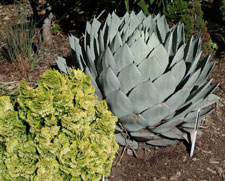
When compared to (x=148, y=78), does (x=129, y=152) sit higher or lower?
lower

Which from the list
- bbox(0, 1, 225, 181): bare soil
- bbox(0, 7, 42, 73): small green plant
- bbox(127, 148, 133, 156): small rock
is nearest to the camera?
bbox(0, 1, 225, 181): bare soil

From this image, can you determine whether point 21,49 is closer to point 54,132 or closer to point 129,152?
point 129,152

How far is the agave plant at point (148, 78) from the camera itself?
6.28ft

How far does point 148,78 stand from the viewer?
1.96 metres

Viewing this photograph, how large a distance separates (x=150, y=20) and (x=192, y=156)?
1143 mm

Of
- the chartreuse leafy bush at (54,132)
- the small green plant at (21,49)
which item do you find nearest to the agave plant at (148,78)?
the chartreuse leafy bush at (54,132)

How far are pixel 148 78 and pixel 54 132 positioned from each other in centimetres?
75

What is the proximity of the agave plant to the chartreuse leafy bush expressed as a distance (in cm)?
30

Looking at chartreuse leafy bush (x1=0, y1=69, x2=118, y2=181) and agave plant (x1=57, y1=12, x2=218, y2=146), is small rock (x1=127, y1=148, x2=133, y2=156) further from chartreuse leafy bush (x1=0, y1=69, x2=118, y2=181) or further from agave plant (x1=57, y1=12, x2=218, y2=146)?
chartreuse leafy bush (x1=0, y1=69, x2=118, y2=181)

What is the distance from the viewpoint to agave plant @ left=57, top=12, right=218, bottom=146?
1.92 m

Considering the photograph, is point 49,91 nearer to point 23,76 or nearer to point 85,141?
point 85,141

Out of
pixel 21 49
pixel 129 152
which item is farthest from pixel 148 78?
pixel 21 49

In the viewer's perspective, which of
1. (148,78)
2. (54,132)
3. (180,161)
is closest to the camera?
(54,132)

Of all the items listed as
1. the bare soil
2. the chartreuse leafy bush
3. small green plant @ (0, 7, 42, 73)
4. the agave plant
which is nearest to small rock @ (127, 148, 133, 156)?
the bare soil
